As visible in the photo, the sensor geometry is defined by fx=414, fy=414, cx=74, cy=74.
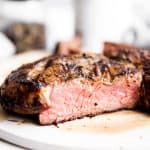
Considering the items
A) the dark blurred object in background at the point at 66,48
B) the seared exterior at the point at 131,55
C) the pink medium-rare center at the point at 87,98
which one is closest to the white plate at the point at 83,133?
the pink medium-rare center at the point at 87,98

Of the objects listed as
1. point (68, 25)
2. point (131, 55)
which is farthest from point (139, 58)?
point (68, 25)

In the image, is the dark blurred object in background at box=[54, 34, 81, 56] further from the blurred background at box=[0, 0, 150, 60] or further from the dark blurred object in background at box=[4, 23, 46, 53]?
the dark blurred object in background at box=[4, 23, 46, 53]

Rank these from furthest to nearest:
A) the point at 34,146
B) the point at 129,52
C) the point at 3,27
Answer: the point at 3,27 → the point at 129,52 → the point at 34,146

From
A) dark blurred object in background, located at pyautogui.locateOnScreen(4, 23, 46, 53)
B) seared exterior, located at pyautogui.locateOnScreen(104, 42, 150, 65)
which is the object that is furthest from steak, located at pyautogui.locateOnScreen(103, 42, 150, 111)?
dark blurred object in background, located at pyautogui.locateOnScreen(4, 23, 46, 53)

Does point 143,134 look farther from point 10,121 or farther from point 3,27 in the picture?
point 3,27

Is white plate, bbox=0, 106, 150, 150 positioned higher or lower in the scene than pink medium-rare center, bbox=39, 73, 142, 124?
lower

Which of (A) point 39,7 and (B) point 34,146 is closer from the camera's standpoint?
(B) point 34,146

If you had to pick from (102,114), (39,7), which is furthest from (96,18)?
Answer: (102,114)
